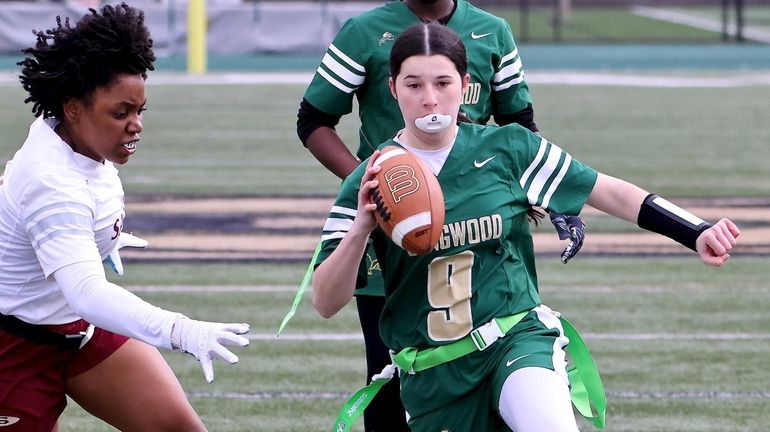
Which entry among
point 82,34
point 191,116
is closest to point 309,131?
point 82,34

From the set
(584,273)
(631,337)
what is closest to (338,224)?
(631,337)

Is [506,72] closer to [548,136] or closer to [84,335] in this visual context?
[84,335]

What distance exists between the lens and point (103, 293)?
13.9 feet

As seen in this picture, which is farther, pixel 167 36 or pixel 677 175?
pixel 167 36

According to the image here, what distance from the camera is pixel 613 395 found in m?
7.42

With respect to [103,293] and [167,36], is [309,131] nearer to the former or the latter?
[103,293]

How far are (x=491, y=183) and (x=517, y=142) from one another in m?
0.16

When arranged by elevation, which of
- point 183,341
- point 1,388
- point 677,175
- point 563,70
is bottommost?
point 563,70

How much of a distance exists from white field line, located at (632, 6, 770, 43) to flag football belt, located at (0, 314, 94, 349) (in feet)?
117

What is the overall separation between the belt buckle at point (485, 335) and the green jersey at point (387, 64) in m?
1.13

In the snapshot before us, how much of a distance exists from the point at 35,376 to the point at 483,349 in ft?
4.49

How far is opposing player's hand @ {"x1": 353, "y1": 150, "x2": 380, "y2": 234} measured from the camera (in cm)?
416

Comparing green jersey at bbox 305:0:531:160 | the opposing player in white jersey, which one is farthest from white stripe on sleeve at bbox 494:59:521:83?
the opposing player in white jersey

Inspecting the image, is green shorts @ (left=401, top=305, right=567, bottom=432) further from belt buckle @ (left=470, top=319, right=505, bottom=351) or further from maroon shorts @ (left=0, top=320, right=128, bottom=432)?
maroon shorts @ (left=0, top=320, right=128, bottom=432)
